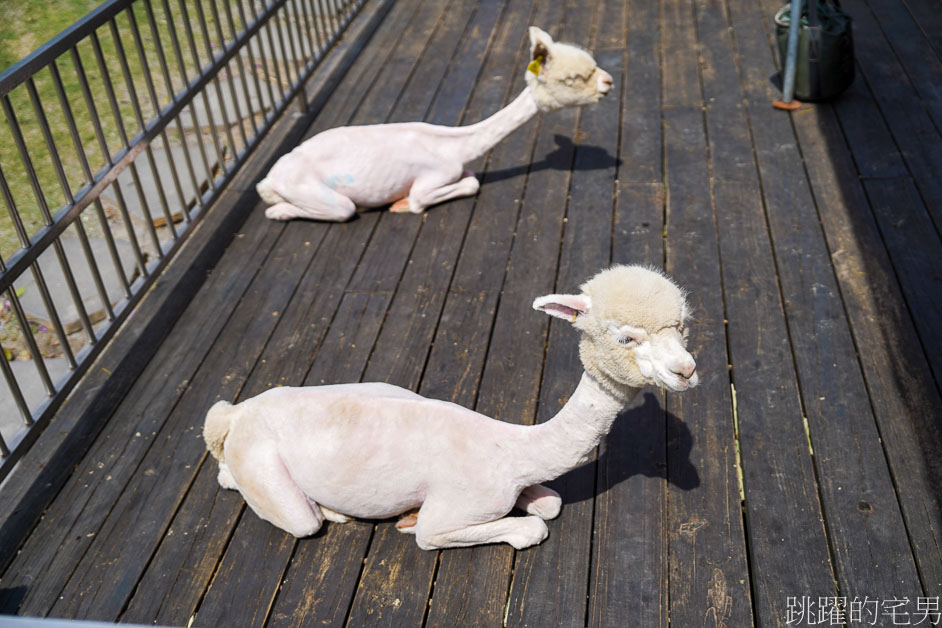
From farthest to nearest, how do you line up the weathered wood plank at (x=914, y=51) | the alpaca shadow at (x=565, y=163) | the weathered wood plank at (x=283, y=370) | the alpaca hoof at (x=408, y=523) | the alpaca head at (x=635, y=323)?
the weathered wood plank at (x=914, y=51) < the alpaca shadow at (x=565, y=163) < the alpaca hoof at (x=408, y=523) < the weathered wood plank at (x=283, y=370) < the alpaca head at (x=635, y=323)

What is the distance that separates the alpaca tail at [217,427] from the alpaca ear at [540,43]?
7.77 ft

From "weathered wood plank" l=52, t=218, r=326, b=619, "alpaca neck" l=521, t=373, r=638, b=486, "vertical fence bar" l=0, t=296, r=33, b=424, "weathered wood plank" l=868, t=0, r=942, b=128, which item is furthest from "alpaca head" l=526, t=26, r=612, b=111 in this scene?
"vertical fence bar" l=0, t=296, r=33, b=424

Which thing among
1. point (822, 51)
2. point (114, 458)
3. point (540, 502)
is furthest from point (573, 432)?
point (822, 51)

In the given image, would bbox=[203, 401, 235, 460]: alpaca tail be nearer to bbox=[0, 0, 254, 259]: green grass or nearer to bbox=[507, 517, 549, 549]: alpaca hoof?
bbox=[507, 517, 549, 549]: alpaca hoof

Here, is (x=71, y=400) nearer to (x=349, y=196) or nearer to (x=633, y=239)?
(x=349, y=196)

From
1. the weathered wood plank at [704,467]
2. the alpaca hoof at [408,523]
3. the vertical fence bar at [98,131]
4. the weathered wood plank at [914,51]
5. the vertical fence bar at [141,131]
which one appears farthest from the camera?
the weathered wood plank at [914,51]

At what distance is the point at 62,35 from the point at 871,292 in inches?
137

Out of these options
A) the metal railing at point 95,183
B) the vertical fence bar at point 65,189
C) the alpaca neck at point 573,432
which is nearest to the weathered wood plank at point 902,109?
the alpaca neck at point 573,432

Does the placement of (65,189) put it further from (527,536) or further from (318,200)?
(527,536)

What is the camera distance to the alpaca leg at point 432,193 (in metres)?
4.52

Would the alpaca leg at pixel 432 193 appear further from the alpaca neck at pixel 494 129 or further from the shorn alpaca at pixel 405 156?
the alpaca neck at pixel 494 129

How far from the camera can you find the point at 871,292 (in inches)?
146

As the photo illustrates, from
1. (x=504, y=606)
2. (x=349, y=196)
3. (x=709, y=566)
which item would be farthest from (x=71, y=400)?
(x=709, y=566)

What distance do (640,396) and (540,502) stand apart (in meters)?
0.71
